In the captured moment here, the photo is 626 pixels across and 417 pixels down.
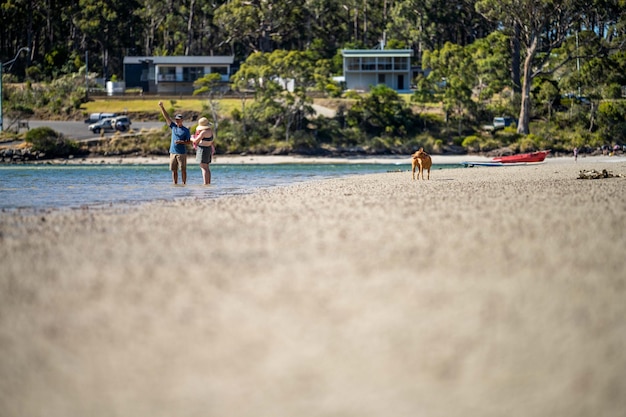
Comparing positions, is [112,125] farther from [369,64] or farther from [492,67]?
[492,67]

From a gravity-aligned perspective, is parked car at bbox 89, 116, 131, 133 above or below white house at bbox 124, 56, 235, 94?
below

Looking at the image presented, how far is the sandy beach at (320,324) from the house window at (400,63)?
70638 mm

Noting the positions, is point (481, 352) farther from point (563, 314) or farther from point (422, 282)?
point (422, 282)

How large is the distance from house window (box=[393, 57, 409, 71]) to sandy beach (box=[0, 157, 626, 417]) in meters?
70.6

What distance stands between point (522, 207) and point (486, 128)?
5060cm

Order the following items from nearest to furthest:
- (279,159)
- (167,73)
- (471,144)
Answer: (279,159) < (471,144) < (167,73)

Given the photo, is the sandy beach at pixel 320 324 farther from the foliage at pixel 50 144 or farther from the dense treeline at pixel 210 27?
the dense treeline at pixel 210 27

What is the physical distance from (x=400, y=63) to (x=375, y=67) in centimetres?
266

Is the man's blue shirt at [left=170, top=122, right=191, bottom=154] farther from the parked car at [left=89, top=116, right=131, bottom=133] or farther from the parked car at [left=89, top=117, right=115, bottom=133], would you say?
the parked car at [left=89, top=117, right=115, bottom=133]

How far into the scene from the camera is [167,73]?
270 ft

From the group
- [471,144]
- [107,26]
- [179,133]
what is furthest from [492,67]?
[107,26]

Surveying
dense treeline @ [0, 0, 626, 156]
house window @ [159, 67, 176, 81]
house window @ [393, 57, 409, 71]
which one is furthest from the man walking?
house window @ [159, 67, 176, 81]

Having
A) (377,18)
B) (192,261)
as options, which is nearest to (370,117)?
(377,18)

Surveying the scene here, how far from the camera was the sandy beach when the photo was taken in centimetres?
450
